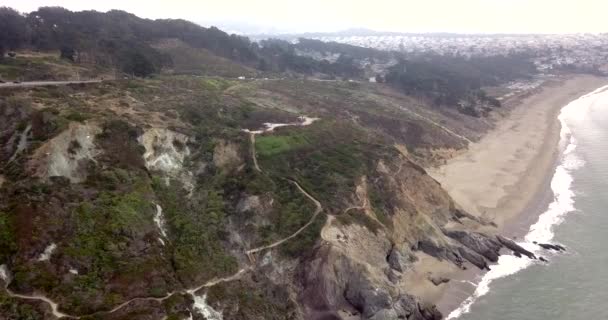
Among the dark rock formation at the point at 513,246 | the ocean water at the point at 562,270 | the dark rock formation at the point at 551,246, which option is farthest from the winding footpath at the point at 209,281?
the dark rock formation at the point at 551,246

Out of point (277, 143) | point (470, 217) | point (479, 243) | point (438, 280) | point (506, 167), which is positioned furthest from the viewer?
point (506, 167)

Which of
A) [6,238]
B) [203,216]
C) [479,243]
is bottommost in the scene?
[479,243]

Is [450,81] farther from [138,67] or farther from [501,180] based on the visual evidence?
[138,67]

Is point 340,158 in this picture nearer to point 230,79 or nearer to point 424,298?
point 424,298

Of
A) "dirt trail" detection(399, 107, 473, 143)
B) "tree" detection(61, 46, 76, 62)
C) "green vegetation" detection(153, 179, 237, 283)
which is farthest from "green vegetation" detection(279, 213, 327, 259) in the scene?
"tree" detection(61, 46, 76, 62)

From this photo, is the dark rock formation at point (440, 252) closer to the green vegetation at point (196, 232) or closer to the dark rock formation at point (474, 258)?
the dark rock formation at point (474, 258)

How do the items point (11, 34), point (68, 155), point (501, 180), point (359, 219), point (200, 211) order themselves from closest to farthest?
point (68, 155)
point (200, 211)
point (359, 219)
point (501, 180)
point (11, 34)

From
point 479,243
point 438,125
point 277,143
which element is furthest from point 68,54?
point 479,243

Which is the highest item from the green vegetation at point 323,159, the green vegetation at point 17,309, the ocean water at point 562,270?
the green vegetation at point 323,159
